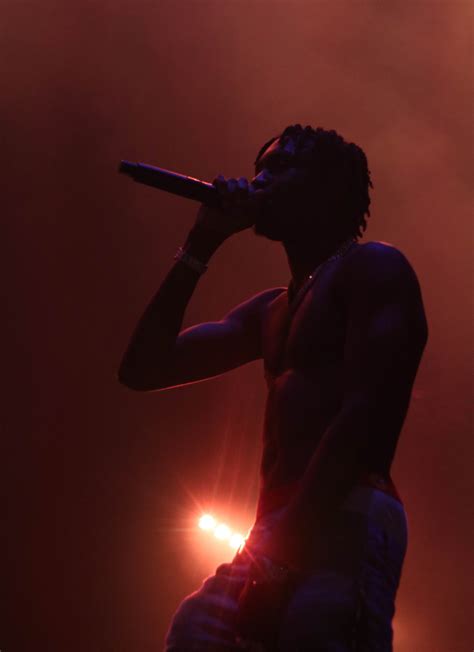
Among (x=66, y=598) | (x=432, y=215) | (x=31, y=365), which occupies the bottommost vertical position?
(x=66, y=598)

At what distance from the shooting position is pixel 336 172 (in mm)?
1703

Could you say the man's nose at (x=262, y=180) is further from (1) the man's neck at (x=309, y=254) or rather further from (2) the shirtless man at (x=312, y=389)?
(1) the man's neck at (x=309, y=254)

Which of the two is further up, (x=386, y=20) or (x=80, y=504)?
(x=386, y=20)

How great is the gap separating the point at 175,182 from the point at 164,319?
13.4 inches

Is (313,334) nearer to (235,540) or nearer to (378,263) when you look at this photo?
(378,263)

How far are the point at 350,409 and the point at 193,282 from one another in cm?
57

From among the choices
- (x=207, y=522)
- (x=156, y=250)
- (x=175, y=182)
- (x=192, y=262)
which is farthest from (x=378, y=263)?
Result: (x=207, y=522)

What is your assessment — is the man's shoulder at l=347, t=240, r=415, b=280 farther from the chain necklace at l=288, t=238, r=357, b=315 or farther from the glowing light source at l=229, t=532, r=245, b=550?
the glowing light source at l=229, t=532, r=245, b=550

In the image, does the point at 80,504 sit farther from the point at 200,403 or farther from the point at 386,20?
the point at 386,20

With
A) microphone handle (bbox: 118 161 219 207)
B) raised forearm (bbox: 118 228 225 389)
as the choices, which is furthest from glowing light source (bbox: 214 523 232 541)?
microphone handle (bbox: 118 161 219 207)

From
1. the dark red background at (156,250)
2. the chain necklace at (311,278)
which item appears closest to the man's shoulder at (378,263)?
the chain necklace at (311,278)

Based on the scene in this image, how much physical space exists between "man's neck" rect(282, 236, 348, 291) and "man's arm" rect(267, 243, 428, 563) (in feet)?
0.96

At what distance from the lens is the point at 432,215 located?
14.1 ft

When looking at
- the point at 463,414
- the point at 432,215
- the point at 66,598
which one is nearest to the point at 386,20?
the point at 432,215
